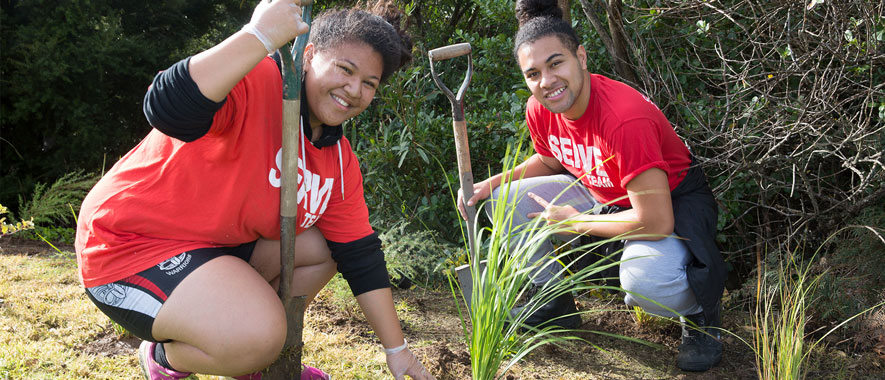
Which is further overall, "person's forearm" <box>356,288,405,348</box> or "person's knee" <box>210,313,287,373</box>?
"person's forearm" <box>356,288,405,348</box>

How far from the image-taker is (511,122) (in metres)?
3.10

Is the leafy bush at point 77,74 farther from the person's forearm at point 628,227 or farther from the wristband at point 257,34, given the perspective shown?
the person's forearm at point 628,227

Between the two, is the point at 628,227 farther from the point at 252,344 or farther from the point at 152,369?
the point at 152,369

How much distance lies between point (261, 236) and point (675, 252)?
4.83ft

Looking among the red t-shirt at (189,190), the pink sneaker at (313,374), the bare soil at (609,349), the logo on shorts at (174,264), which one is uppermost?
the red t-shirt at (189,190)

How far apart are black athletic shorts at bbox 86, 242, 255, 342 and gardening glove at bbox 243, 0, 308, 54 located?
2.23ft

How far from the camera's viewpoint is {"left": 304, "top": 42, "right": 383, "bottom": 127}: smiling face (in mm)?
1806

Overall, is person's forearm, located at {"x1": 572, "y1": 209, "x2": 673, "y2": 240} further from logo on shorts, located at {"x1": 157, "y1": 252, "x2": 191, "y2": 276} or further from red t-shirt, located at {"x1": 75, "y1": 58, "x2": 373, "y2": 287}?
logo on shorts, located at {"x1": 157, "y1": 252, "x2": 191, "y2": 276}

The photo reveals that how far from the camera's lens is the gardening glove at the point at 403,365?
1.95 metres

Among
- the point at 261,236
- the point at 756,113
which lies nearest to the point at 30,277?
the point at 261,236

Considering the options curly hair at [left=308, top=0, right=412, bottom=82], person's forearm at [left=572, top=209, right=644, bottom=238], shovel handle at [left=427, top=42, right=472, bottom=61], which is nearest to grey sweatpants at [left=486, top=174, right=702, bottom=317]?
person's forearm at [left=572, top=209, right=644, bottom=238]

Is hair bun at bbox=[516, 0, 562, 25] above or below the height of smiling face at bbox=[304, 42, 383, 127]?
above

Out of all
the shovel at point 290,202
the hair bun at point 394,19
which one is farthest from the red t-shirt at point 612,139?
the shovel at point 290,202

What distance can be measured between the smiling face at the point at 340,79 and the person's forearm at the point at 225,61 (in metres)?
0.33
